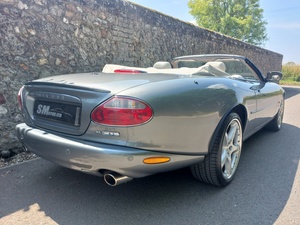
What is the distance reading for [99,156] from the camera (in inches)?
68.0

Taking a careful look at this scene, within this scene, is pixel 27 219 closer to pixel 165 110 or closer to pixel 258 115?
pixel 165 110

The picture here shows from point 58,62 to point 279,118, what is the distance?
406cm

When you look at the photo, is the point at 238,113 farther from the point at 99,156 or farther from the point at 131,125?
the point at 99,156

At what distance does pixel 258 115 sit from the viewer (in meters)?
3.24

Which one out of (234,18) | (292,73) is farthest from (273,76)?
(292,73)

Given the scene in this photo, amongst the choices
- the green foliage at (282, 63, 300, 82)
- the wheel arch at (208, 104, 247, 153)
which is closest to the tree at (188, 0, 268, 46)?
the green foliage at (282, 63, 300, 82)

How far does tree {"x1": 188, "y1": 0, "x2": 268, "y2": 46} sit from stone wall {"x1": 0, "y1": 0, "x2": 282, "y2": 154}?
22.4m

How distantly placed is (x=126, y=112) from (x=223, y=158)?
3.96 ft

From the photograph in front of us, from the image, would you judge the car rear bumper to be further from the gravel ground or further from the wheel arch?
the gravel ground

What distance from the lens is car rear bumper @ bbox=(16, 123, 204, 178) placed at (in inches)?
67.4

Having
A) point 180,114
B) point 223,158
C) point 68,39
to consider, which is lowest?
point 223,158

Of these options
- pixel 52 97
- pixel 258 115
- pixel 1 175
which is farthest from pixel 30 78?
pixel 258 115

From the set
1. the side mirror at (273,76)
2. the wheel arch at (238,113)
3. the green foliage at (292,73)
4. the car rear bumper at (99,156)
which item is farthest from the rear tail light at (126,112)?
the green foliage at (292,73)

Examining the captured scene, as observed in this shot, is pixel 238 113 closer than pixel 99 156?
No
